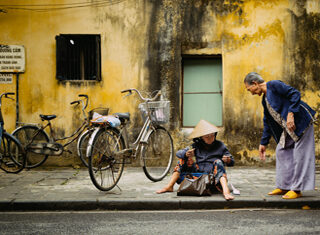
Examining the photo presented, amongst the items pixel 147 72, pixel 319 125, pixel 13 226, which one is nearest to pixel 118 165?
pixel 13 226

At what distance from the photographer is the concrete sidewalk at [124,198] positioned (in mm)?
5406

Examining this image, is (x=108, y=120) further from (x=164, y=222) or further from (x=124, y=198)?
(x=164, y=222)

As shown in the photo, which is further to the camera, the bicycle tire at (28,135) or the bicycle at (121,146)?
the bicycle tire at (28,135)

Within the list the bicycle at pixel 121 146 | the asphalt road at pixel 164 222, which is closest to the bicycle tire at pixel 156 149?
the bicycle at pixel 121 146

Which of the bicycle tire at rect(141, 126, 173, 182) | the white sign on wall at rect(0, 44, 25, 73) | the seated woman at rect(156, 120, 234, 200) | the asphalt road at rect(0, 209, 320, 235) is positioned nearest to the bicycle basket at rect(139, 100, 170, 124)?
the bicycle tire at rect(141, 126, 173, 182)

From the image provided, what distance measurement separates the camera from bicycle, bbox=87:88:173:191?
5832mm

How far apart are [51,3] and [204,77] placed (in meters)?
3.79

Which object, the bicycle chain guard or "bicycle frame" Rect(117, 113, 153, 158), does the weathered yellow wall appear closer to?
the bicycle chain guard

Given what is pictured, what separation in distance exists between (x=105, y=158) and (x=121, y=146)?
0.43 metres

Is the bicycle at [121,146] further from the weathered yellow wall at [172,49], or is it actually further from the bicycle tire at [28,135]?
the bicycle tire at [28,135]

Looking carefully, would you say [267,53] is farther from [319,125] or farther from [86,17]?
[86,17]

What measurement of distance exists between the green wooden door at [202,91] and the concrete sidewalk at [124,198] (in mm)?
2567

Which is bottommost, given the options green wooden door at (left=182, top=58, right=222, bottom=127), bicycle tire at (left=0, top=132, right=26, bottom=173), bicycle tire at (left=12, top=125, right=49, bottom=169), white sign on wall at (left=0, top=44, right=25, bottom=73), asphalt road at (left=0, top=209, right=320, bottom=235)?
asphalt road at (left=0, top=209, right=320, bottom=235)

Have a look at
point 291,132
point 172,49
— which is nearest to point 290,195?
point 291,132
